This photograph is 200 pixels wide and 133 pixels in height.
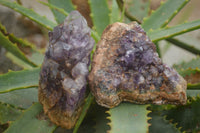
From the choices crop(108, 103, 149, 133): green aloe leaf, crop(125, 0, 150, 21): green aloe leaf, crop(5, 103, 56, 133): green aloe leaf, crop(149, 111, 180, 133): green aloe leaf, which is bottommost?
crop(5, 103, 56, 133): green aloe leaf

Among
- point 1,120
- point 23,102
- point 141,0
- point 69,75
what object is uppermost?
point 141,0

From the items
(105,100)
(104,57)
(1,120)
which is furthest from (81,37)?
(1,120)

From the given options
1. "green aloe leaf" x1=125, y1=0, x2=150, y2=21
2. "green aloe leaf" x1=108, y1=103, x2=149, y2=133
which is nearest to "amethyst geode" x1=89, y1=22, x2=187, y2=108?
"green aloe leaf" x1=108, y1=103, x2=149, y2=133

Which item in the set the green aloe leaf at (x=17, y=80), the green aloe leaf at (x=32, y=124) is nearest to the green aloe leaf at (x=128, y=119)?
the green aloe leaf at (x=32, y=124)

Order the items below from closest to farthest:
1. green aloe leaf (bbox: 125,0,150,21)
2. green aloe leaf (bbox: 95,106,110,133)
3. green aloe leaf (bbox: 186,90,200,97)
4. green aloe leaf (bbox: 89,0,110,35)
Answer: green aloe leaf (bbox: 95,106,110,133) → green aloe leaf (bbox: 186,90,200,97) → green aloe leaf (bbox: 89,0,110,35) → green aloe leaf (bbox: 125,0,150,21)

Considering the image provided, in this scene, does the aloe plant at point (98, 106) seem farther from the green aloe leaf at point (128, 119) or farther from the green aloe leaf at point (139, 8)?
the green aloe leaf at point (139, 8)

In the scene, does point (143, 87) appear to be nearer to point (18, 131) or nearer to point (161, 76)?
point (161, 76)

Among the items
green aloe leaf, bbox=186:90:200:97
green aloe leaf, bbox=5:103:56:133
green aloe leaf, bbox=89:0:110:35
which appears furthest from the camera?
green aloe leaf, bbox=89:0:110:35

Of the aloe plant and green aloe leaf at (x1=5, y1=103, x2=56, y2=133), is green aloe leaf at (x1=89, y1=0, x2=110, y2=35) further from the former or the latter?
green aloe leaf at (x1=5, y1=103, x2=56, y2=133)
